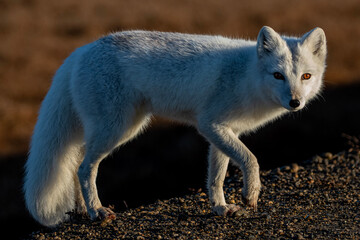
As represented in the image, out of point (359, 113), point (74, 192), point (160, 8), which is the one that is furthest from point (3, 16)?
point (74, 192)

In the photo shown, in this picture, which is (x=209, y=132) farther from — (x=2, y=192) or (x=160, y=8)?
(x=160, y=8)

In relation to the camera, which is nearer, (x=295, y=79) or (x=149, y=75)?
(x=295, y=79)

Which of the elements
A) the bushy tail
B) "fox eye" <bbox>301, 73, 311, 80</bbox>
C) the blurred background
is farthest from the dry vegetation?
"fox eye" <bbox>301, 73, 311, 80</bbox>

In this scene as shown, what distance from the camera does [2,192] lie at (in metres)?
8.42

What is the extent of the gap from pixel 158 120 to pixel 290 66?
22.5 ft

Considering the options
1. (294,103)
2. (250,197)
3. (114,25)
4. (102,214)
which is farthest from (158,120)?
(294,103)

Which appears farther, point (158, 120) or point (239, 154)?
point (158, 120)

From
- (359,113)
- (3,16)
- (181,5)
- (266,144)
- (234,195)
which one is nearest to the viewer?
(234,195)

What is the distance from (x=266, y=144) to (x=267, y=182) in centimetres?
416

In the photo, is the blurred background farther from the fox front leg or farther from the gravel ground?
the fox front leg

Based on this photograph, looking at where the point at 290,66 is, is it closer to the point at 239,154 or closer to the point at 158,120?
the point at 239,154

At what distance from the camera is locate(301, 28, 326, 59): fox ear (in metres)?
4.05

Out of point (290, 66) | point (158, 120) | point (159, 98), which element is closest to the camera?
point (290, 66)

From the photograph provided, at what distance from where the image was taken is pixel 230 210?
426cm
